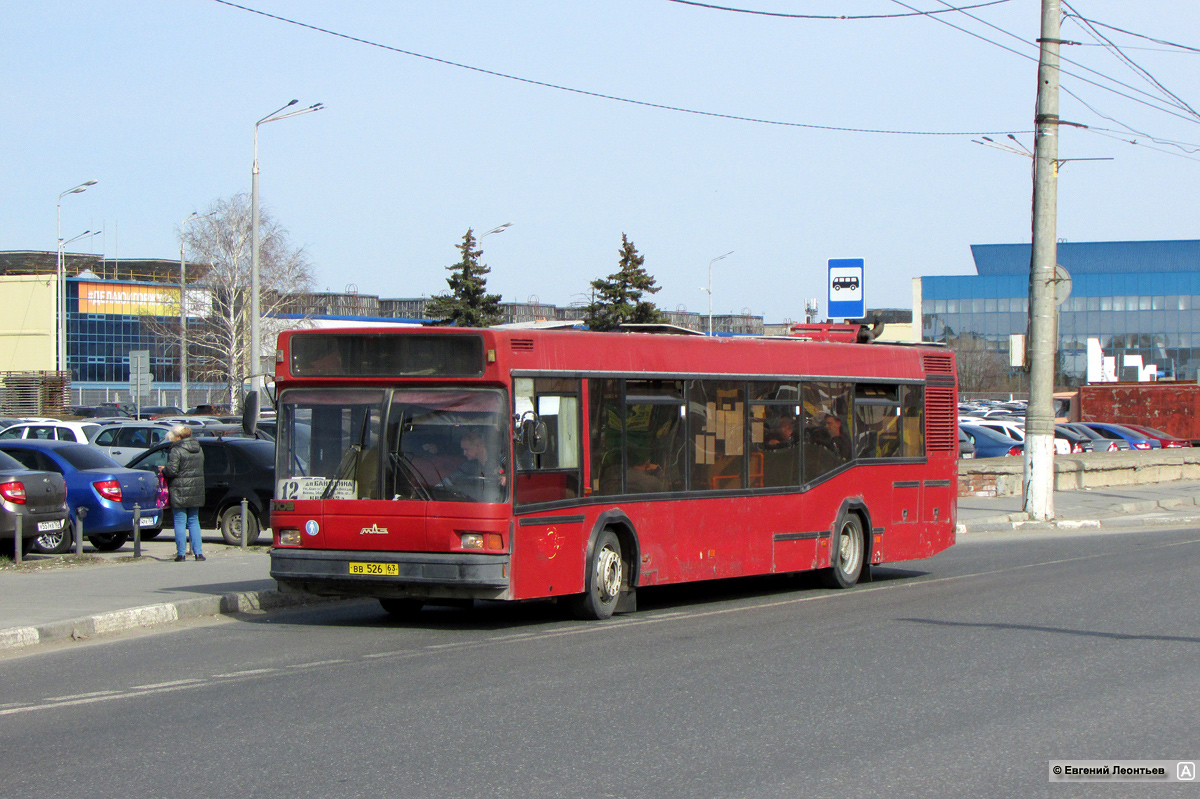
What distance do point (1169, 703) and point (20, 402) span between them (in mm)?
72715

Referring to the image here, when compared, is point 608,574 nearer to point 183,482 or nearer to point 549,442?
point 549,442

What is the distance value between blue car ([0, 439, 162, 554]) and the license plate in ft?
24.0

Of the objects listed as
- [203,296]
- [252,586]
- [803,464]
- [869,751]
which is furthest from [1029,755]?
[203,296]

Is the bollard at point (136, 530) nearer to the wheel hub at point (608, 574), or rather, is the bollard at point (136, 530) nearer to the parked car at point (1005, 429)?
the wheel hub at point (608, 574)

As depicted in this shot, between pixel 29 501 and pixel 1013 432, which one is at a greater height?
pixel 29 501

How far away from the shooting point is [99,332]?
9381 centimetres

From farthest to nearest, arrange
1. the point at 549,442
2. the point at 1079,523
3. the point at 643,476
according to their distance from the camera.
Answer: the point at 1079,523 → the point at 643,476 → the point at 549,442

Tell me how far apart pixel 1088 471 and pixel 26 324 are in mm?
82020

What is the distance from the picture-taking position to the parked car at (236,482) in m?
18.2

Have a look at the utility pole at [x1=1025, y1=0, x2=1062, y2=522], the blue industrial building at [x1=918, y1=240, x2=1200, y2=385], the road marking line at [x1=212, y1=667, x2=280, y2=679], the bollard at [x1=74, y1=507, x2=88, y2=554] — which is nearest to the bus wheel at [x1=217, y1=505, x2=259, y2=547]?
the bollard at [x1=74, y1=507, x2=88, y2=554]

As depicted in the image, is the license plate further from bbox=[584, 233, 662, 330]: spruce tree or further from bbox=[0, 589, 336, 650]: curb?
bbox=[584, 233, 662, 330]: spruce tree

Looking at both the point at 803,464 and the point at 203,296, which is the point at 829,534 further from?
the point at 203,296

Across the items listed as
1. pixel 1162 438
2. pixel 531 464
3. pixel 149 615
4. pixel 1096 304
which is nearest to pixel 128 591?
pixel 149 615

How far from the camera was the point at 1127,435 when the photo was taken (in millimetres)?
44375
